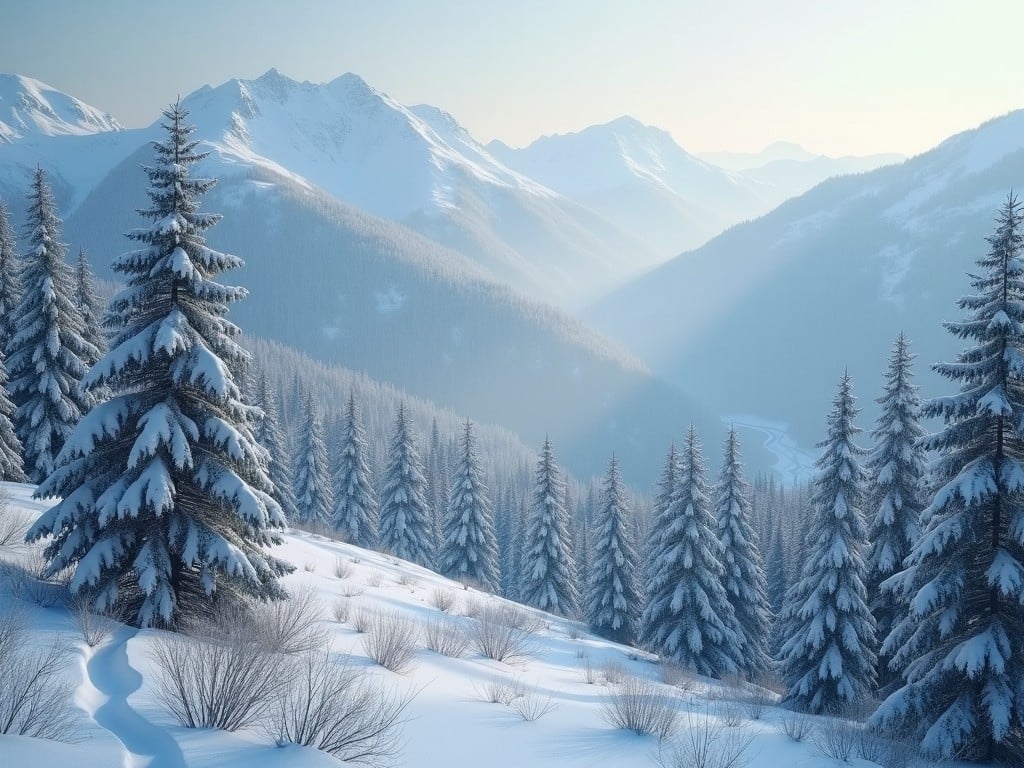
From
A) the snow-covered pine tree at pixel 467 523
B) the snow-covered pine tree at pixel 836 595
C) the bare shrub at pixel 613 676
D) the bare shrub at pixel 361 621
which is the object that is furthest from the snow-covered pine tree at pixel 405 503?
the bare shrub at pixel 613 676

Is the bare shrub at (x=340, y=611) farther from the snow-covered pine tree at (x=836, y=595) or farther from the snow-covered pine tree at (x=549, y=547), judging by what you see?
the snow-covered pine tree at (x=549, y=547)

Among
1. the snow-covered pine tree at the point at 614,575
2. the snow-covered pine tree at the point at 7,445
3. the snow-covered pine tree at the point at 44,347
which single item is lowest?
the snow-covered pine tree at the point at 614,575

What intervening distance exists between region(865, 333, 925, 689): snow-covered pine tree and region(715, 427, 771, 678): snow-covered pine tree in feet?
28.5

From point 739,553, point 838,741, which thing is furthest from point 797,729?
point 739,553

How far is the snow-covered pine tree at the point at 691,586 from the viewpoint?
1053 inches

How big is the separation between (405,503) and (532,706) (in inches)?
1441

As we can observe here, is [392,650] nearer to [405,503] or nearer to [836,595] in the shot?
[836,595]

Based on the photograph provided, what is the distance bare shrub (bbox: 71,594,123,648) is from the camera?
7051 millimetres

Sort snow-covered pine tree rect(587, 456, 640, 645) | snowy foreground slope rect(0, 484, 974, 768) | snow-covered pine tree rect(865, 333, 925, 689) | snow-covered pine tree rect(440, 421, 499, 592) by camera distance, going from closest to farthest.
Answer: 1. snowy foreground slope rect(0, 484, 974, 768)
2. snow-covered pine tree rect(865, 333, 925, 689)
3. snow-covered pine tree rect(587, 456, 640, 645)
4. snow-covered pine tree rect(440, 421, 499, 592)

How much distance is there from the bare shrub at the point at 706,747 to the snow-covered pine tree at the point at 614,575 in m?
25.9

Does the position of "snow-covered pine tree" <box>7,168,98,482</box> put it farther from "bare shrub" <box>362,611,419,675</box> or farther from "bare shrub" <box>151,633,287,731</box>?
"bare shrub" <box>151,633,287,731</box>

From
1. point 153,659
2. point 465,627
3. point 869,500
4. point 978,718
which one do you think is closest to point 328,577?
point 465,627

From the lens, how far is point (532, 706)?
26.1ft

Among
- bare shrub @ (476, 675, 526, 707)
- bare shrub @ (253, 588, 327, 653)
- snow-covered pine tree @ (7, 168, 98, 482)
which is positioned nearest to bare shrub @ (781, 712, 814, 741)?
bare shrub @ (476, 675, 526, 707)
